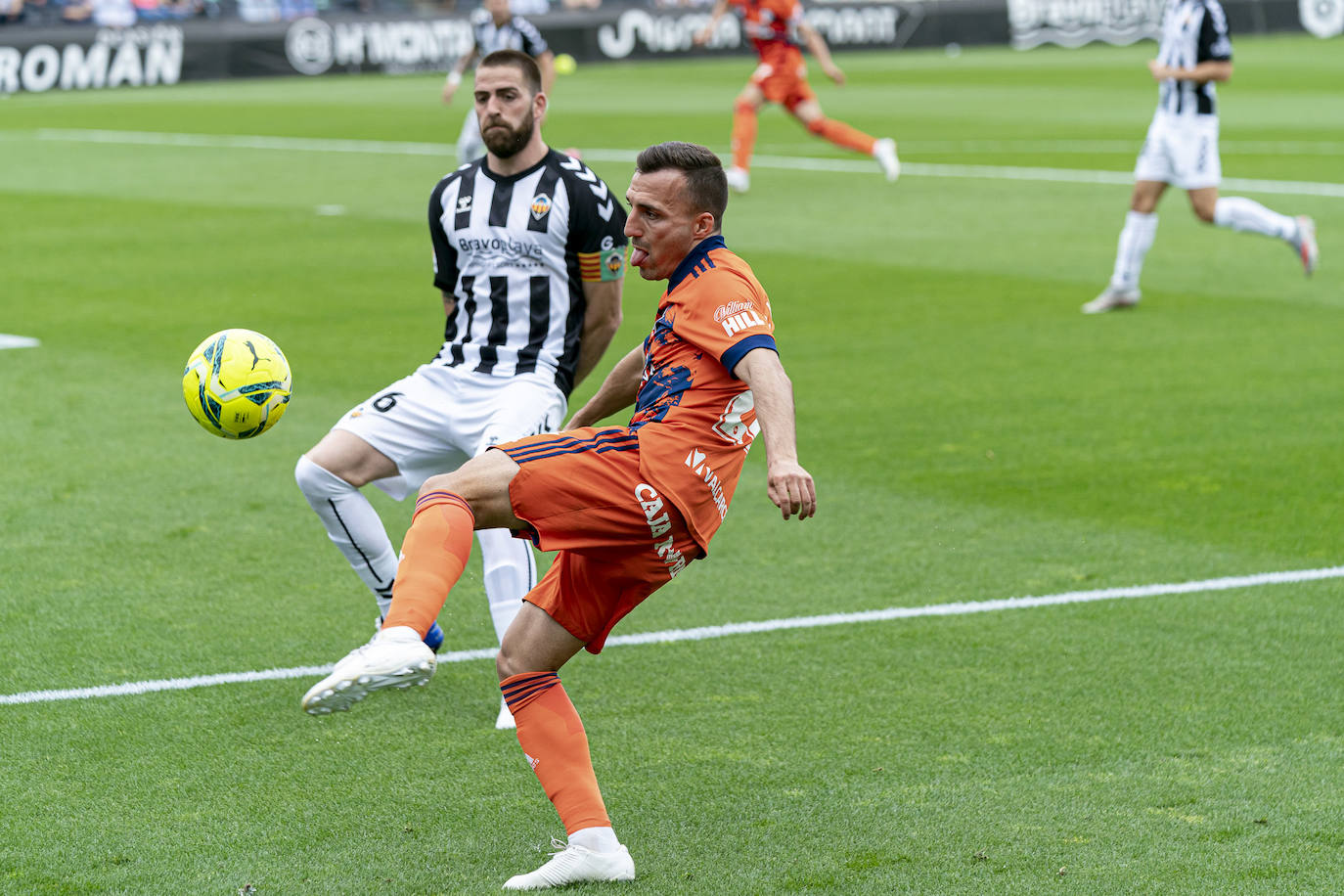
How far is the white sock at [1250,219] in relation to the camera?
44.9 ft

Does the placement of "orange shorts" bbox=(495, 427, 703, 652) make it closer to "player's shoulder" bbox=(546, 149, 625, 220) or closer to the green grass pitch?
the green grass pitch

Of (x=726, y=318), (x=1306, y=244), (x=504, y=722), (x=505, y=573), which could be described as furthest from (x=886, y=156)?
(x=726, y=318)

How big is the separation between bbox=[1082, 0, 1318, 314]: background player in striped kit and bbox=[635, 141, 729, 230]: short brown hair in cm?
906

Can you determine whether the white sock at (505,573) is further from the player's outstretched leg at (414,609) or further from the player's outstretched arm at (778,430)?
the player's outstretched arm at (778,430)

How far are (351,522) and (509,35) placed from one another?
12659 millimetres

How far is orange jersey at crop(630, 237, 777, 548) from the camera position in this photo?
454cm

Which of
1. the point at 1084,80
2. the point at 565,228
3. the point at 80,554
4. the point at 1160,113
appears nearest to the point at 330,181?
the point at 1160,113

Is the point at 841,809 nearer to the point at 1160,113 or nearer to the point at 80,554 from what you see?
the point at 80,554

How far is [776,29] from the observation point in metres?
20.3

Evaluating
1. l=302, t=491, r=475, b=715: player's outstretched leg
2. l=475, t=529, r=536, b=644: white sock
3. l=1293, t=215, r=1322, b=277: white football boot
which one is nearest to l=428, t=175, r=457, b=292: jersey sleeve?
l=475, t=529, r=536, b=644: white sock

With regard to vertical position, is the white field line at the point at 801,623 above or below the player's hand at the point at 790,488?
below

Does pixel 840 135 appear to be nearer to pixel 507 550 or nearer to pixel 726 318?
pixel 507 550

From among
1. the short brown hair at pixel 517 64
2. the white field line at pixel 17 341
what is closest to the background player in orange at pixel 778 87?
the white field line at pixel 17 341

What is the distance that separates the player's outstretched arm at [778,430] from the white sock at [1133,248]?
368 inches
